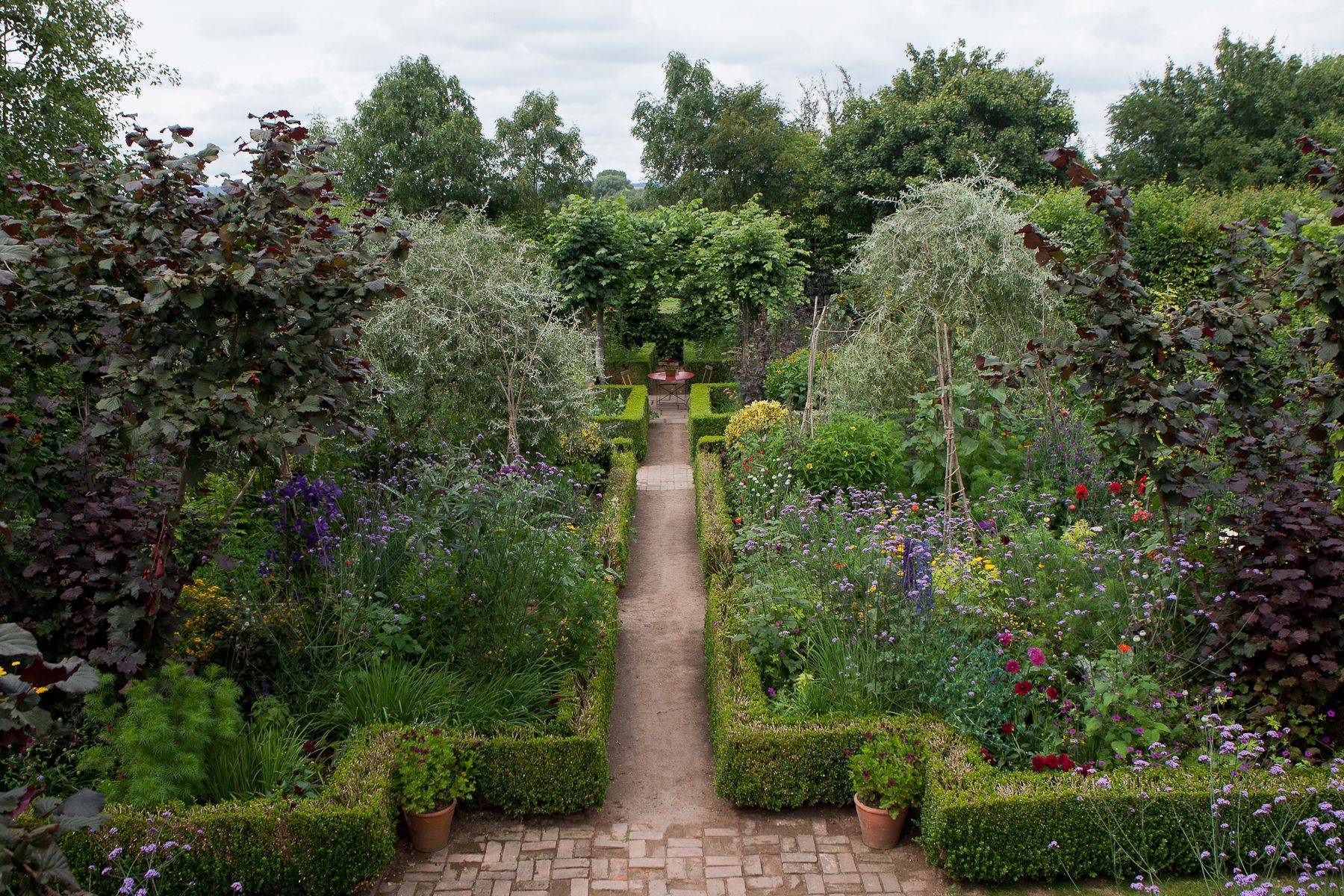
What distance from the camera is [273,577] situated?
5461 mm

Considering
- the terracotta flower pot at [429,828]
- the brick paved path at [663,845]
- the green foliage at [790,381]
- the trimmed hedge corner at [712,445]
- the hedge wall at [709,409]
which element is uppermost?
the green foliage at [790,381]

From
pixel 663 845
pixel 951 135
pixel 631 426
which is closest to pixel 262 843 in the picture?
pixel 663 845

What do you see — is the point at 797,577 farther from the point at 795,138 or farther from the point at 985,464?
the point at 795,138

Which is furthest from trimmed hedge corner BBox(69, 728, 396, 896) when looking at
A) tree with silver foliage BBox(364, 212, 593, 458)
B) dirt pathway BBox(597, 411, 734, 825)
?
tree with silver foliage BBox(364, 212, 593, 458)

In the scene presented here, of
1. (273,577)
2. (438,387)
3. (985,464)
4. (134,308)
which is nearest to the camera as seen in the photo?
(134,308)

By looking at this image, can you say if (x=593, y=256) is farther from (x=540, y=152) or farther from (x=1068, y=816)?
(x=540, y=152)

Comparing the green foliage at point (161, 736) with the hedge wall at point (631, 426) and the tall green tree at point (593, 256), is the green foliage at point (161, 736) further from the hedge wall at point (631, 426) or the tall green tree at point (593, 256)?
the tall green tree at point (593, 256)

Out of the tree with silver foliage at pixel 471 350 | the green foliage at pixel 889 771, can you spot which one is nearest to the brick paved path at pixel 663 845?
the green foliage at pixel 889 771

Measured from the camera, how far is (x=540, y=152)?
31984 millimetres

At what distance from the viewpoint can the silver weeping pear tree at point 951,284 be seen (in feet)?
23.0

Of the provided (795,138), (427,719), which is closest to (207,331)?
(427,719)

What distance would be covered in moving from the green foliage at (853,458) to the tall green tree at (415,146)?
22.2m

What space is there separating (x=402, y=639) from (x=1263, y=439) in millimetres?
4941

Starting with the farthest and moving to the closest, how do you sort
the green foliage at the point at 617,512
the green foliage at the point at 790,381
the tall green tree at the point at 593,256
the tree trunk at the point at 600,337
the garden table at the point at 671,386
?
the garden table at the point at 671,386, the tree trunk at the point at 600,337, the tall green tree at the point at 593,256, the green foliage at the point at 790,381, the green foliage at the point at 617,512
